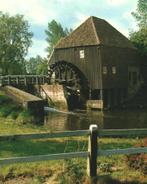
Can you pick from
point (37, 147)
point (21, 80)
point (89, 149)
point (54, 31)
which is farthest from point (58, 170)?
point (54, 31)

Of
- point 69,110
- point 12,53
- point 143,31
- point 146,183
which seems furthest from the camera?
point 12,53

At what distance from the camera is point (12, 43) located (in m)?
76.4

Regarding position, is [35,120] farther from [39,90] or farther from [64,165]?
[39,90]

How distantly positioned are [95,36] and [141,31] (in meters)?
11.8

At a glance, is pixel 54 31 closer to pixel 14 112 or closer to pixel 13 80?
pixel 13 80

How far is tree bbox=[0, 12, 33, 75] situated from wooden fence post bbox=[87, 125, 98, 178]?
66037 mm

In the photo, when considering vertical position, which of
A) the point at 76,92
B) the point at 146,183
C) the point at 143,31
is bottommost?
the point at 146,183

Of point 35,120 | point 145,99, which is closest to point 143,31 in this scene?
point 145,99

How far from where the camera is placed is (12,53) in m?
75.2

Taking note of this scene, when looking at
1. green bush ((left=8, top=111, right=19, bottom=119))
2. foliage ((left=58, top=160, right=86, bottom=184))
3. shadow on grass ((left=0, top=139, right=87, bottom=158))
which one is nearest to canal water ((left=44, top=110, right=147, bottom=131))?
green bush ((left=8, top=111, right=19, bottom=119))

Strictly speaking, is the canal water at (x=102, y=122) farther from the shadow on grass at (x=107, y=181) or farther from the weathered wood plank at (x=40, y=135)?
the weathered wood plank at (x=40, y=135)

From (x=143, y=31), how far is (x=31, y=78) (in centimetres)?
1497

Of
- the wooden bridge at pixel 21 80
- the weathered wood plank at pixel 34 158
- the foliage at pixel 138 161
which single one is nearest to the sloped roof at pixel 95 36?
the wooden bridge at pixel 21 80

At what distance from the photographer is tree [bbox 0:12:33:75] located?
74.5 meters
